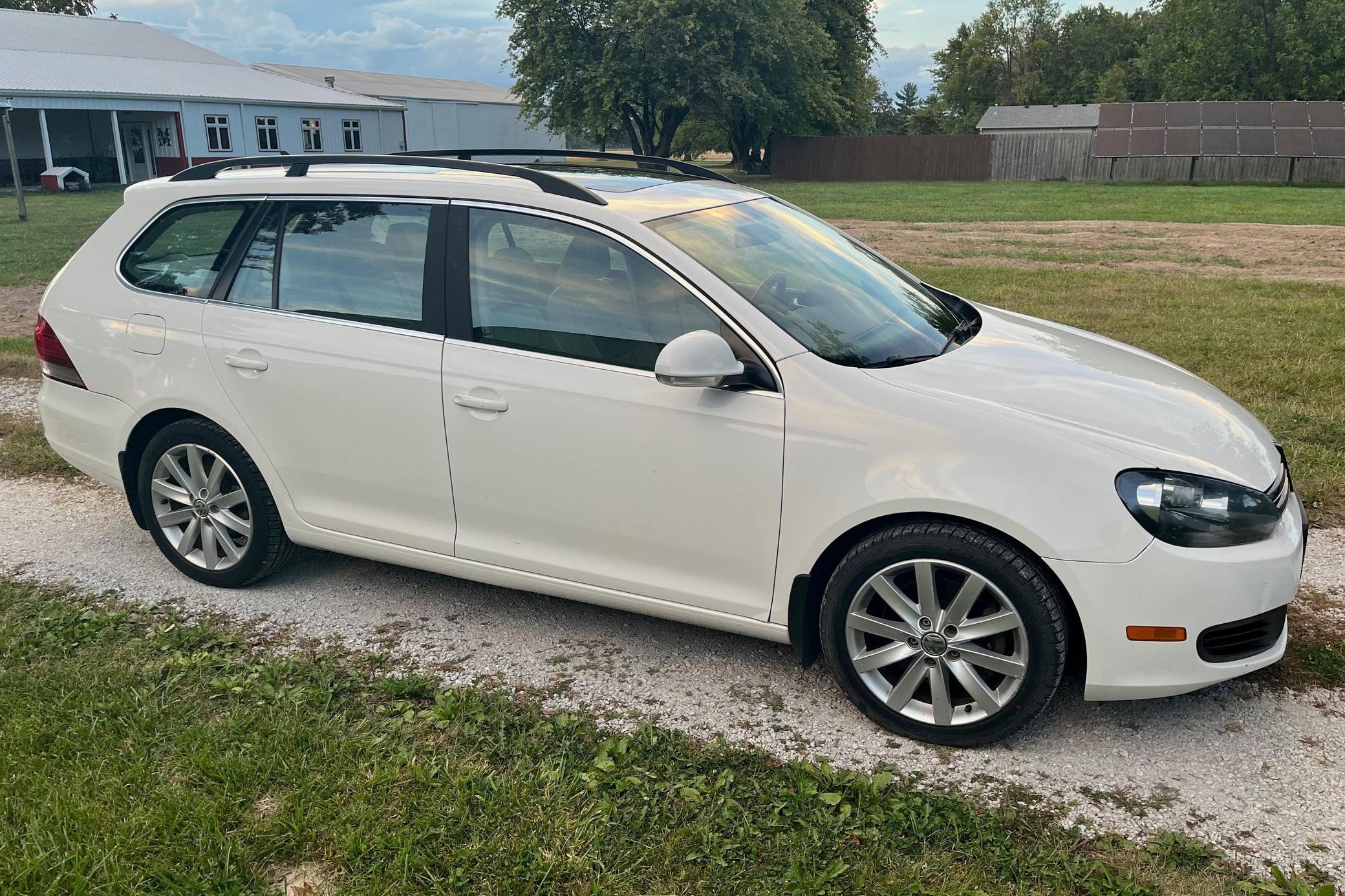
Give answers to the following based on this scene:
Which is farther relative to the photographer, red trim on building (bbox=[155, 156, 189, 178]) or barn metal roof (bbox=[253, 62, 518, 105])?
barn metal roof (bbox=[253, 62, 518, 105])

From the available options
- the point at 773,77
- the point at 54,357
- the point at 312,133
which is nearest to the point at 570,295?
the point at 54,357

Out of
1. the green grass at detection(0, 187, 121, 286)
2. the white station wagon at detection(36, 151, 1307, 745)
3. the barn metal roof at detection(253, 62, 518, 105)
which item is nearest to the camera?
the white station wagon at detection(36, 151, 1307, 745)

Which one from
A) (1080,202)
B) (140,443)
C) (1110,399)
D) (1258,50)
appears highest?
(1258,50)

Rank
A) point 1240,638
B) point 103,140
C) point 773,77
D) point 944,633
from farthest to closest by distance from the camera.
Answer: point 773,77 < point 103,140 < point 944,633 < point 1240,638

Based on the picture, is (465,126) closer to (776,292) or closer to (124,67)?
(124,67)

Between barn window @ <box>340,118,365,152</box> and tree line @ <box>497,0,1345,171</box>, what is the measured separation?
9201 millimetres

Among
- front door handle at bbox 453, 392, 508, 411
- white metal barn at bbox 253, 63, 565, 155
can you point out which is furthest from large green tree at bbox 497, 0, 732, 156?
front door handle at bbox 453, 392, 508, 411

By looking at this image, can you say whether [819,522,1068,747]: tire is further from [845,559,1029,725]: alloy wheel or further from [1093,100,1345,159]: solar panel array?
[1093,100,1345,159]: solar panel array

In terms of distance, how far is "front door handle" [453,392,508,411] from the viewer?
3.59 m

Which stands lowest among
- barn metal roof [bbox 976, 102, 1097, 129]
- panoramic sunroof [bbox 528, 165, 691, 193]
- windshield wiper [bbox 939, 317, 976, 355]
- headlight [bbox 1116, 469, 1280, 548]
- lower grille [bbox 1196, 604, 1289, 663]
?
lower grille [bbox 1196, 604, 1289, 663]

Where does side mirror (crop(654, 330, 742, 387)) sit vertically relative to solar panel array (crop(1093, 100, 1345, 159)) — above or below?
below

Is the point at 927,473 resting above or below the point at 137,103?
below

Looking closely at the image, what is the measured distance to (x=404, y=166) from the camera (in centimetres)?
423

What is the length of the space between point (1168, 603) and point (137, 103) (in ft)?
149
